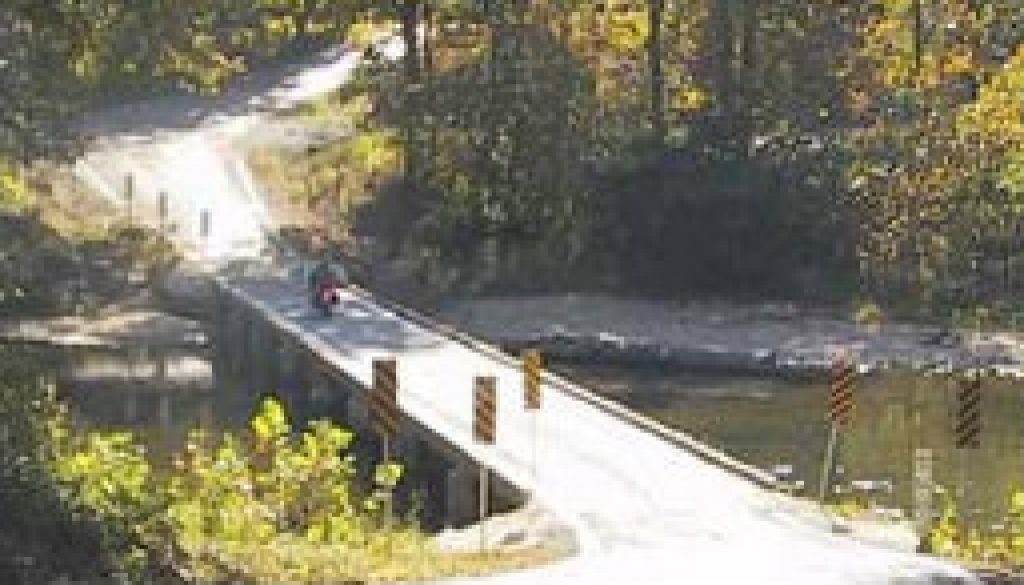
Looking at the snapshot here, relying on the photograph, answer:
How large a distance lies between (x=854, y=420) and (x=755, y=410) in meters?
2.49

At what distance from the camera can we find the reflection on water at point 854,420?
32750 mm

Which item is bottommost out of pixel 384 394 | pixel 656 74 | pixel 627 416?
pixel 627 416

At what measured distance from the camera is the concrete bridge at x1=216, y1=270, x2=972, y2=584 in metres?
19.4

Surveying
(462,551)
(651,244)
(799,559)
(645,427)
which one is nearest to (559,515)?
(462,551)

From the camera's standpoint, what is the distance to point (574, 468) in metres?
26.9

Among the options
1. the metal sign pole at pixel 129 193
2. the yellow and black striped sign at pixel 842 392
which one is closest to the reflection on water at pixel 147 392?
the metal sign pole at pixel 129 193

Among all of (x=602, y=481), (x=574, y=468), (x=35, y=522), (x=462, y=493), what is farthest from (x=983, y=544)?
(x=35, y=522)

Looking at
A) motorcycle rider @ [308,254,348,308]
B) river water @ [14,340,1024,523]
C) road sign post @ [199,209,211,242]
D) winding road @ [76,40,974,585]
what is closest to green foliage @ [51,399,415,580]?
winding road @ [76,40,974,585]

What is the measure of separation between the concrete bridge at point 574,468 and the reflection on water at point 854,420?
417cm

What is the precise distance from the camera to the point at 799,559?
19766 millimetres

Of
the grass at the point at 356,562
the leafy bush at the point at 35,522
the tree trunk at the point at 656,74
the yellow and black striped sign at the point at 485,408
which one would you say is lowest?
the grass at the point at 356,562

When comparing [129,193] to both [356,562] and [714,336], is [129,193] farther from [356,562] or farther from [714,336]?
[356,562]

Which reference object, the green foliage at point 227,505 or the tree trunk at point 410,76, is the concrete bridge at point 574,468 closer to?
the green foliage at point 227,505

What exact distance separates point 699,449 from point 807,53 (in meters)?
32.6
